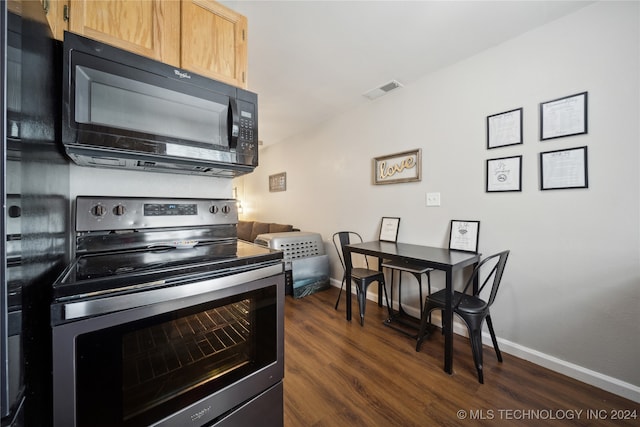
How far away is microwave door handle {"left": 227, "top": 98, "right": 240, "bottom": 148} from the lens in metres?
1.20

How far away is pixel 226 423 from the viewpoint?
3.07 ft

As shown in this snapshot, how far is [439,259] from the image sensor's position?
183 centimetres

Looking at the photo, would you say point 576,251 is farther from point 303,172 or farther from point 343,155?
point 303,172

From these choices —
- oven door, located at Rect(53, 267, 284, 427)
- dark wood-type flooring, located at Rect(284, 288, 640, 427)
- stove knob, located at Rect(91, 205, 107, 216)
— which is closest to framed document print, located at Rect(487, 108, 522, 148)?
dark wood-type flooring, located at Rect(284, 288, 640, 427)

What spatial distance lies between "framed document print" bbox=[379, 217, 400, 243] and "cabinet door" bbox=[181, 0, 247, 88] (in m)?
2.00

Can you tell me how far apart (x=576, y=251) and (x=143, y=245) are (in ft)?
8.56

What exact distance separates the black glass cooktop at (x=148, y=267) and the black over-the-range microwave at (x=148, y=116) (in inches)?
16.2

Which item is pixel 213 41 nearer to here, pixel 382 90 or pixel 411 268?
pixel 382 90

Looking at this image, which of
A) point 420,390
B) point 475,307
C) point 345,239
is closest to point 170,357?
point 420,390

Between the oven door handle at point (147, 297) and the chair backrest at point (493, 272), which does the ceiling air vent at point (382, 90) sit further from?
the oven door handle at point (147, 297)

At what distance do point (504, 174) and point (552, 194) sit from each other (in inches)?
12.9

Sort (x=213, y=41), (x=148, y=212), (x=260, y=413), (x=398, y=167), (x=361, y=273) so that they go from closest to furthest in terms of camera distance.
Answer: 1. (x=260, y=413)
2. (x=148, y=212)
3. (x=213, y=41)
4. (x=361, y=273)
5. (x=398, y=167)

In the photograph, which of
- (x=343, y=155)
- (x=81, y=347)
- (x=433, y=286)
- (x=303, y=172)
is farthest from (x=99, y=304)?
(x=303, y=172)

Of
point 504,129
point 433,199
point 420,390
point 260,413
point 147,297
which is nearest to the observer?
point 147,297
